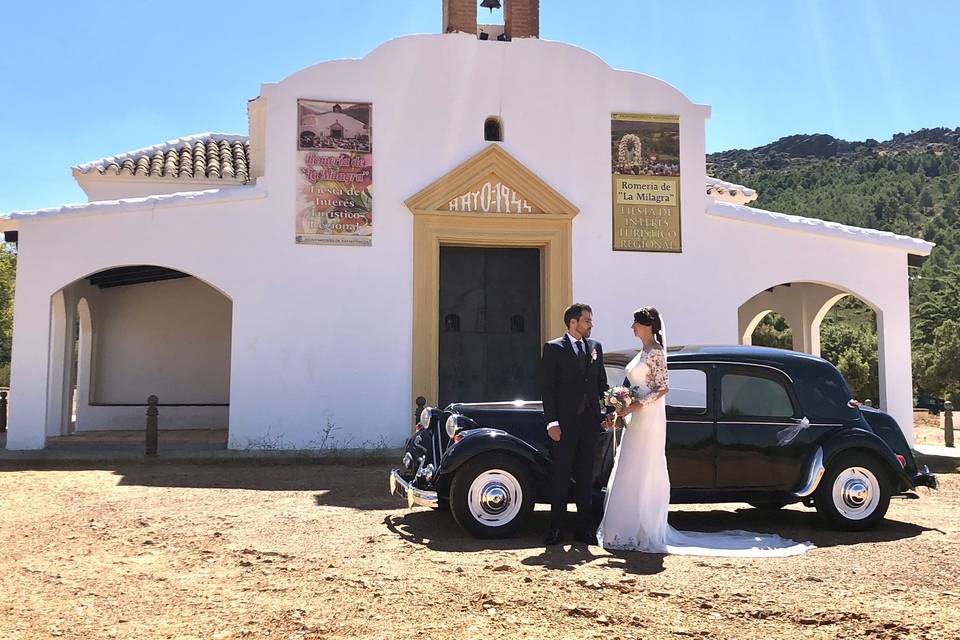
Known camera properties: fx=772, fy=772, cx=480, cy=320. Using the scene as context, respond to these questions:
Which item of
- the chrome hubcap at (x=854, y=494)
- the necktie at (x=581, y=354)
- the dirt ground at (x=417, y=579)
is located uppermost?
the necktie at (x=581, y=354)

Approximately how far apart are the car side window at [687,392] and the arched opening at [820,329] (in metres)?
7.93

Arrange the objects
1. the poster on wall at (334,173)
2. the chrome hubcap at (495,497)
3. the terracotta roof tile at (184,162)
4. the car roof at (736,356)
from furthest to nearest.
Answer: the terracotta roof tile at (184,162) < the poster on wall at (334,173) < the car roof at (736,356) < the chrome hubcap at (495,497)

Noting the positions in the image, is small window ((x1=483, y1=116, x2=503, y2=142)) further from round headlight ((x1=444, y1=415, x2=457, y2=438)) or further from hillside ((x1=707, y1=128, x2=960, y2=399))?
hillside ((x1=707, y1=128, x2=960, y2=399))

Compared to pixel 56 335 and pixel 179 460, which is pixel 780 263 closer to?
pixel 179 460

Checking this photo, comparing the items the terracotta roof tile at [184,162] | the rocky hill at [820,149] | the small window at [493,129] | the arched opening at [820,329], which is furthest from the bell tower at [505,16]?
the rocky hill at [820,149]

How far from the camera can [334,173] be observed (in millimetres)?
12273

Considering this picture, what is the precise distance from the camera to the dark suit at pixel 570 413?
19.7ft

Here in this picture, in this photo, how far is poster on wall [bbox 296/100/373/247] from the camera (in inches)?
478

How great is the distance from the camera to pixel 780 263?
13.1m

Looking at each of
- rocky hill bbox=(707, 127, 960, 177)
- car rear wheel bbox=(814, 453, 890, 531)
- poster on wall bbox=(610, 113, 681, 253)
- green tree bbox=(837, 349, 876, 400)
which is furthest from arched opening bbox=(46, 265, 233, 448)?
rocky hill bbox=(707, 127, 960, 177)

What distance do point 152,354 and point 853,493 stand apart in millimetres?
13717

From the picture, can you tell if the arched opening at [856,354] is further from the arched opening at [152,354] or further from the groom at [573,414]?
the groom at [573,414]

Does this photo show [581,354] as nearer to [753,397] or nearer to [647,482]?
[647,482]

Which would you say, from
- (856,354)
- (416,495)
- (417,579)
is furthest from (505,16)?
Result: (856,354)
